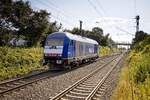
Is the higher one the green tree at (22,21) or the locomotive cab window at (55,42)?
the green tree at (22,21)

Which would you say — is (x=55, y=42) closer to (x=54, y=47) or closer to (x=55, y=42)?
(x=55, y=42)

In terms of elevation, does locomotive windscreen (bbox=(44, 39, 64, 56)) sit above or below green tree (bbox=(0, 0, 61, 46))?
below

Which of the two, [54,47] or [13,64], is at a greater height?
[54,47]

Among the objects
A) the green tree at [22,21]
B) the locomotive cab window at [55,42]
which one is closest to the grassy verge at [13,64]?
the locomotive cab window at [55,42]

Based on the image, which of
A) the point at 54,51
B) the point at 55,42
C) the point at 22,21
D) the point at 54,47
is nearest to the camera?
the point at 54,51

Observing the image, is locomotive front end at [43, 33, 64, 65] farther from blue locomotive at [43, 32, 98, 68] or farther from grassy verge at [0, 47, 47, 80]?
grassy verge at [0, 47, 47, 80]

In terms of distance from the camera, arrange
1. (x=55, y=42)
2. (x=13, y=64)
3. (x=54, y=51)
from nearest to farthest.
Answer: (x=13, y=64), (x=54, y=51), (x=55, y=42)

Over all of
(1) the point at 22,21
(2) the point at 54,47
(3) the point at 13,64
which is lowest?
(3) the point at 13,64

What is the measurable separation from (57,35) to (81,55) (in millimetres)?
5799

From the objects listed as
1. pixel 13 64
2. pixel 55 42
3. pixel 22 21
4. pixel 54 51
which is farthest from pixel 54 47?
pixel 22 21

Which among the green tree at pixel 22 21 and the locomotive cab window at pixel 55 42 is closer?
the locomotive cab window at pixel 55 42

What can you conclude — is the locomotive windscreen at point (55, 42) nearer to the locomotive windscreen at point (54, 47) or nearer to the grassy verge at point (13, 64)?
the locomotive windscreen at point (54, 47)

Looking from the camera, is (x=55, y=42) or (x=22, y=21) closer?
(x=55, y=42)

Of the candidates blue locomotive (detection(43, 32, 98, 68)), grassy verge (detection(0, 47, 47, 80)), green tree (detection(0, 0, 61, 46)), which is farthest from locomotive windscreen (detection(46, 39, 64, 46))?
green tree (detection(0, 0, 61, 46))
